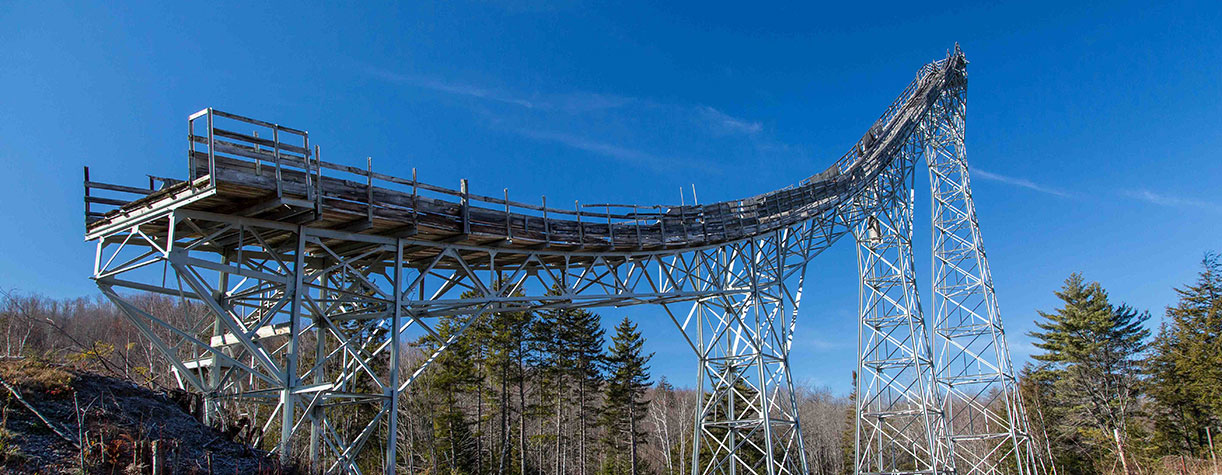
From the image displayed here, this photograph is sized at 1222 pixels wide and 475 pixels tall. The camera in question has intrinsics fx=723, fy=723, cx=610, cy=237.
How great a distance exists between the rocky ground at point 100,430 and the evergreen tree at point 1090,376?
38064 millimetres

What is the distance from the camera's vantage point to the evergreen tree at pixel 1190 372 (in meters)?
30.2

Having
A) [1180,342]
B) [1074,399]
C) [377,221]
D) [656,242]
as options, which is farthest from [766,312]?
[1074,399]

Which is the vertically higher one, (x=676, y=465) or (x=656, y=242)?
(x=656, y=242)

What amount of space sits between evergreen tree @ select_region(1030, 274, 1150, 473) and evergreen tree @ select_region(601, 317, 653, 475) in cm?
2235

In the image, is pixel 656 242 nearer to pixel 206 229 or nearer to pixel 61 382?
pixel 206 229

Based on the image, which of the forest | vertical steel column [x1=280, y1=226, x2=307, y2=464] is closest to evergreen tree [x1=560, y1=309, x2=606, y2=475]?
the forest

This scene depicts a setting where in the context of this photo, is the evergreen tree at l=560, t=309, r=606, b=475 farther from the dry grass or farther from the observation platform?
the dry grass

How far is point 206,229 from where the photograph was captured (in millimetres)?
11758

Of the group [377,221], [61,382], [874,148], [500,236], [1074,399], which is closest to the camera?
[61,382]

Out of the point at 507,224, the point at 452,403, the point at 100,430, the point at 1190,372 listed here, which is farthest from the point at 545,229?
the point at 1190,372

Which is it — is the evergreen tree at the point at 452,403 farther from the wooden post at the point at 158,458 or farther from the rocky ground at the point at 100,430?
the wooden post at the point at 158,458

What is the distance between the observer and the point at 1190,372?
103 ft

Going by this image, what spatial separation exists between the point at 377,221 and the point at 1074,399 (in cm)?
3932

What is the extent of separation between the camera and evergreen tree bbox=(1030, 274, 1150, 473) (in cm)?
3606
